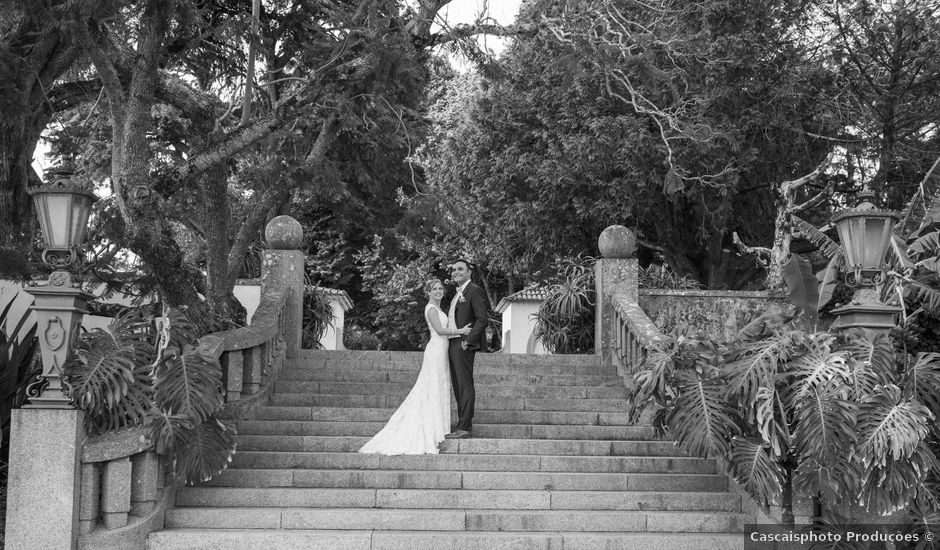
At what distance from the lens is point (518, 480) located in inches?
358

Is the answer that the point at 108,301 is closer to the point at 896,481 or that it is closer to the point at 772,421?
the point at 772,421

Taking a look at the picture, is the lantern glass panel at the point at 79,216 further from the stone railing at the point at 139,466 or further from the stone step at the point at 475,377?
the stone step at the point at 475,377

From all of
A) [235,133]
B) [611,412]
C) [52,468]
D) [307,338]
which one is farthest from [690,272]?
[52,468]

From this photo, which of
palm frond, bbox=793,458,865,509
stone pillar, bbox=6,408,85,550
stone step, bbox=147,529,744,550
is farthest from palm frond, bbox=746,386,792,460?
stone pillar, bbox=6,408,85,550

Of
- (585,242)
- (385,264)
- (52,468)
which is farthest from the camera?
(385,264)

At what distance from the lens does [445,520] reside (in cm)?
834

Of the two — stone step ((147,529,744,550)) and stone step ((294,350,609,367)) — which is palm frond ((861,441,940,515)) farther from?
stone step ((294,350,609,367))

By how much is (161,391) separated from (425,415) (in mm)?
2670

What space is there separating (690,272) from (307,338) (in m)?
10.4

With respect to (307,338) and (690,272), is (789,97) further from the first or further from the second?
(307,338)

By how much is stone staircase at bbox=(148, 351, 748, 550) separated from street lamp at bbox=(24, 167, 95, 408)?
148cm

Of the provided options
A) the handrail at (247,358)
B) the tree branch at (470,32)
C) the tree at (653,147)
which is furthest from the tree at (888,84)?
the handrail at (247,358)

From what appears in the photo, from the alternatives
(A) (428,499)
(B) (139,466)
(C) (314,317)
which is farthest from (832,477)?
(C) (314,317)

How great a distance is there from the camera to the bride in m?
9.55
